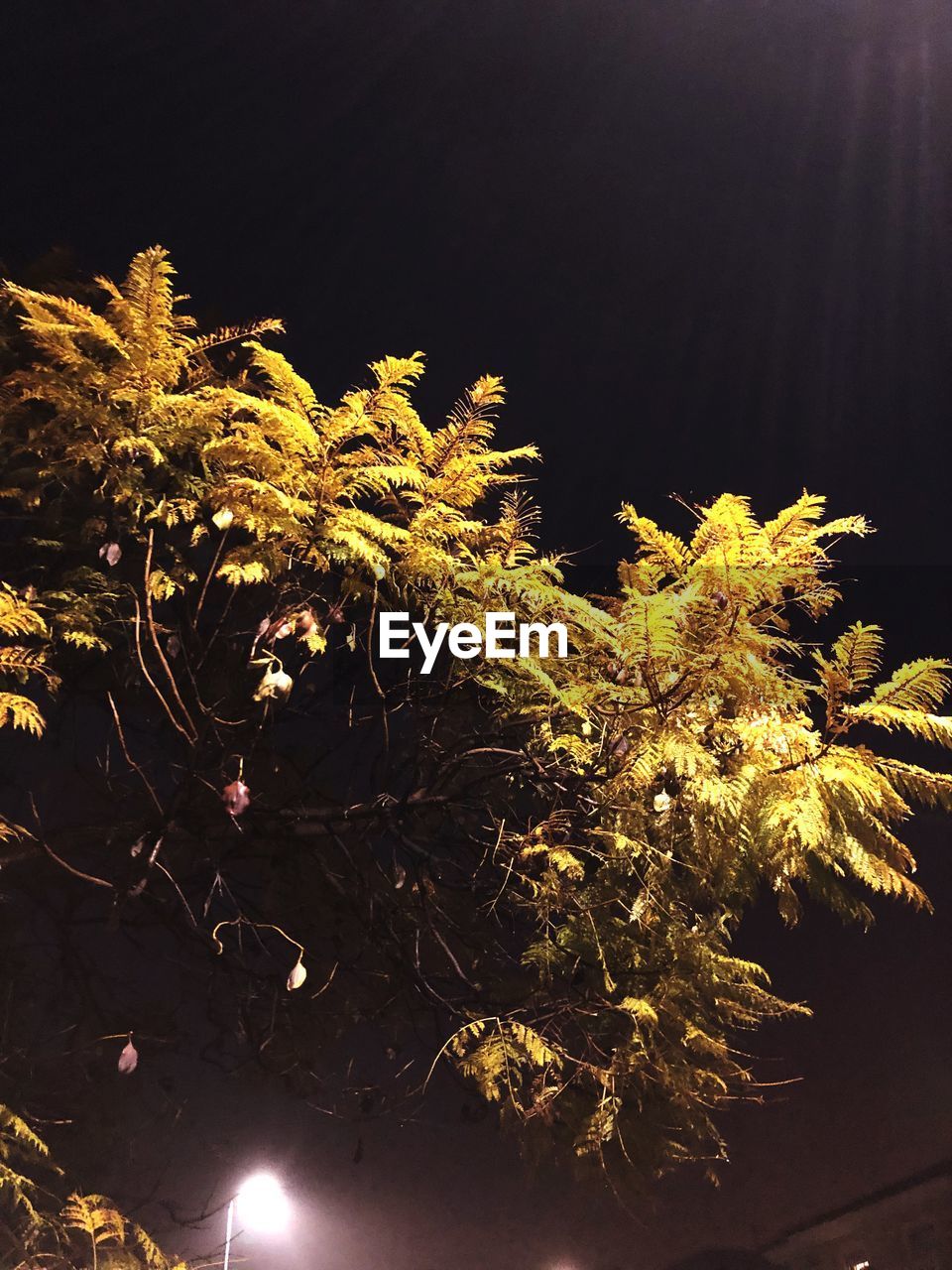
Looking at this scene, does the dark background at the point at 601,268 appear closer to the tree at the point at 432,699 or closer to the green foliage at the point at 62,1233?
the green foliage at the point at 62,1233

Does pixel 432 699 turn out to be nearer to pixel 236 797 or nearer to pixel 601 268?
pixel 236 797

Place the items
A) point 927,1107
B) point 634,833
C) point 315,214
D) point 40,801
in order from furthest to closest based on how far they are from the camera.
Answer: point 927,1107 → point 315,214 → point 40,801 → point 634,833

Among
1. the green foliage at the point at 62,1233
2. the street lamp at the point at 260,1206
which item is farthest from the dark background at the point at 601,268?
the green foliage at the point at 62,1233

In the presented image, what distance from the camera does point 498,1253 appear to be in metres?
2.78

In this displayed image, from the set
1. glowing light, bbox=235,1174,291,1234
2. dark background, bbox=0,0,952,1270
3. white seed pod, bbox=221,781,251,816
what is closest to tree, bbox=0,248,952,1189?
white seed pod, bbox=221,781,251,816

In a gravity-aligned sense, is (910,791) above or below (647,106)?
below

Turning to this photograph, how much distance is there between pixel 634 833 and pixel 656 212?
7.61 ft

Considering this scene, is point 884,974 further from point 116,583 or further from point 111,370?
point 111,370

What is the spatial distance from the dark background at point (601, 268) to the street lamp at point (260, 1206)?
75mm

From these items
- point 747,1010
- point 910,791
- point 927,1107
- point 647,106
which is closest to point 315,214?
point 647,106

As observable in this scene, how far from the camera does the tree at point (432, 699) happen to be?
1.68 meters

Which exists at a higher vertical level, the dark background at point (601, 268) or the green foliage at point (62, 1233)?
the dark background at point (601, 268)

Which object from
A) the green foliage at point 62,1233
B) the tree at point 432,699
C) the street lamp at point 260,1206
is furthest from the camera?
the street lamp at point 260,1206

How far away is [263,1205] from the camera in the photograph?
8.63 ft
